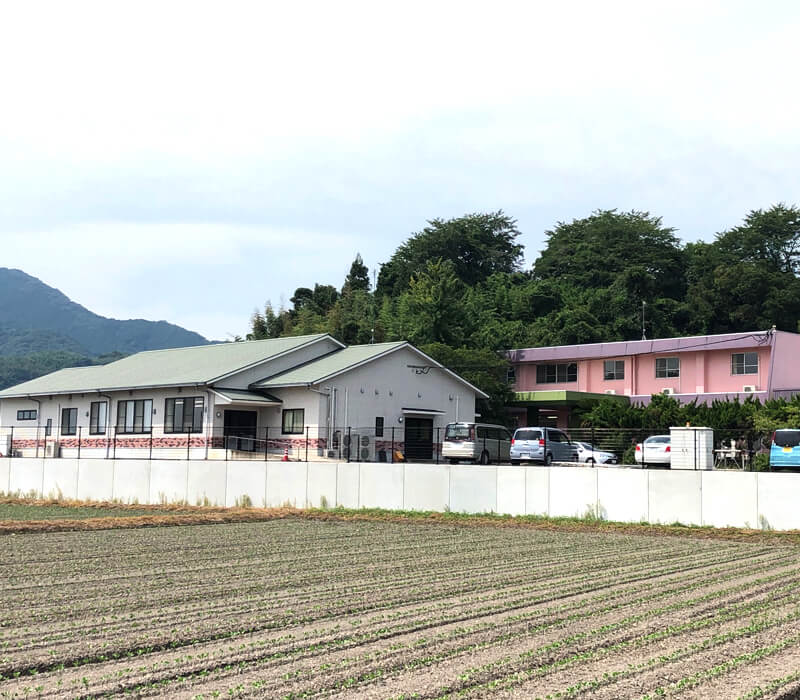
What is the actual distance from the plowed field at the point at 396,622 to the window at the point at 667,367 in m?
35.9

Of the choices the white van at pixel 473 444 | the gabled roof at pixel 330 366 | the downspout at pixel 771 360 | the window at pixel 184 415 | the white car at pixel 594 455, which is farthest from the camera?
the downspout at pixel 771 360

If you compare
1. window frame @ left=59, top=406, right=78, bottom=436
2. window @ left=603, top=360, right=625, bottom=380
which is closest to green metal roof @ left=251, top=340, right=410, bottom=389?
window frame @ left=59, top=406, right=78, bottom=436

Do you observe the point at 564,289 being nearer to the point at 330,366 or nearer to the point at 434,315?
the point at 434,315

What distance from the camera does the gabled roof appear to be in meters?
37.7

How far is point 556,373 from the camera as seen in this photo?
190 ft

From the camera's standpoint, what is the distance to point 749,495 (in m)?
22.4

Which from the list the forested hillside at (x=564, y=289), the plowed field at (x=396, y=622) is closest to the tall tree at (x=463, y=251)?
the forested hillside at (x=564, y=289)

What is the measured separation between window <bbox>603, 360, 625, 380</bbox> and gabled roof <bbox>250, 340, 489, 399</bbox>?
1556cm

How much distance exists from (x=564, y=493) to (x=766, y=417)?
17460 mm

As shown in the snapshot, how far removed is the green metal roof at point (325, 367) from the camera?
A: 3778cm

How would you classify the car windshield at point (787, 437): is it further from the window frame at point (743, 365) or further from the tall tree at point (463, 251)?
the tall tree at point (463, 251)

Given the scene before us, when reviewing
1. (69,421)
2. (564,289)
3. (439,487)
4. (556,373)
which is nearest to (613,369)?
(556,373)

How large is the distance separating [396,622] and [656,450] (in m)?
20.1

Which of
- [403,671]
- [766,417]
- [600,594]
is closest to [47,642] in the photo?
[403,671]
